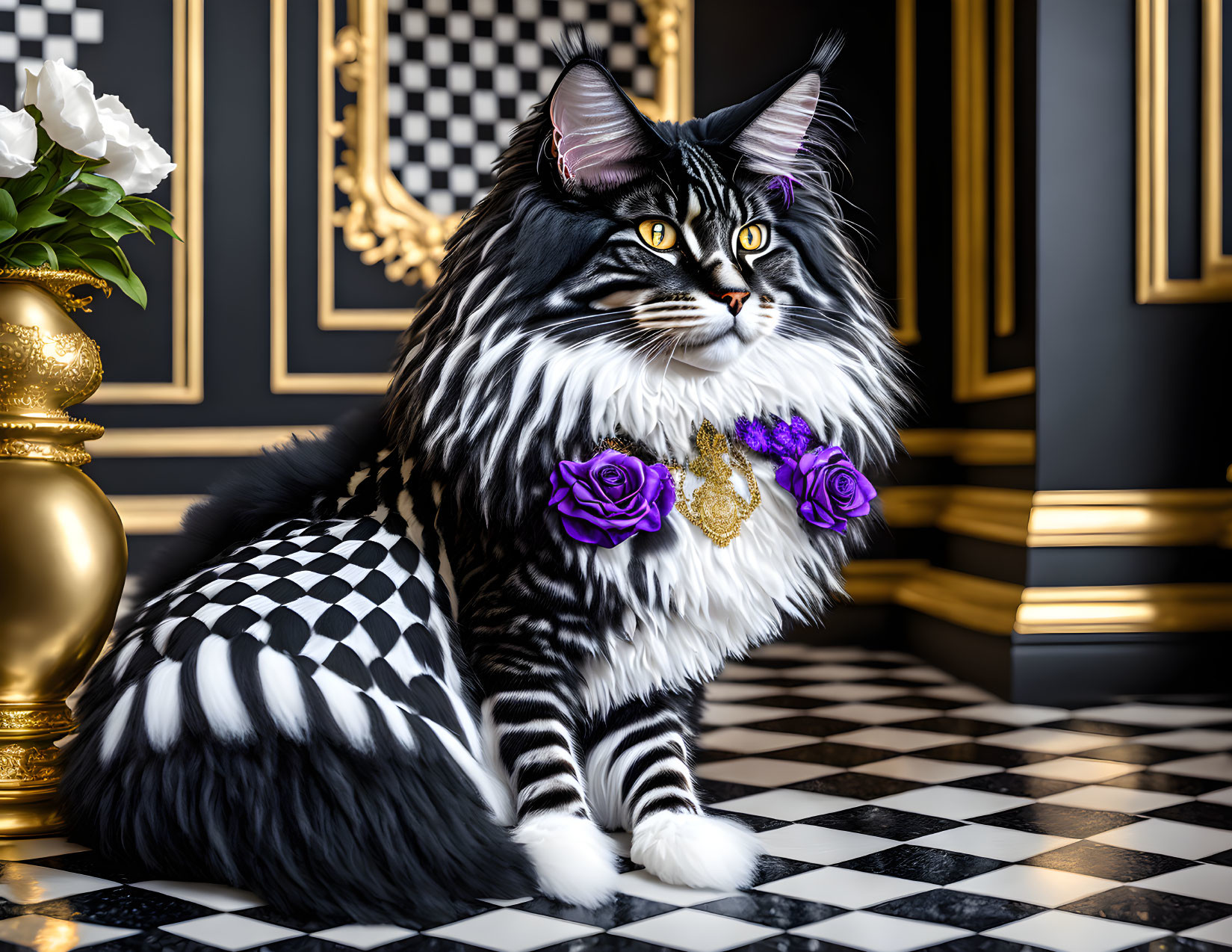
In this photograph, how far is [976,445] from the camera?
271 centimetres

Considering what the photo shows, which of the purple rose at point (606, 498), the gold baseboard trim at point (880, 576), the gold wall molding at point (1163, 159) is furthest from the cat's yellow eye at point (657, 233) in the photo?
the gold baseboard trim at point (880, 576)

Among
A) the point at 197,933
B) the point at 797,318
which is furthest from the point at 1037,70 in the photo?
the point at 197,933

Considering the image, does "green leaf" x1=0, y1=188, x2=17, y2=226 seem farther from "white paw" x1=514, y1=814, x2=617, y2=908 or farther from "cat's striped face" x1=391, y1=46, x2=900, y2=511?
"white paw" x1=514, y1=814, x2=617, y2=908

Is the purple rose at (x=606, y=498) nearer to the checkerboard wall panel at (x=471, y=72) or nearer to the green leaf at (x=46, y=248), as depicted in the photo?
the green leaf at (x=46, y=248)

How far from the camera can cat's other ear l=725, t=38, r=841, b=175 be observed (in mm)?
1211

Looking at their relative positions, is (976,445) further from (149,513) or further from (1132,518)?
(149,513)

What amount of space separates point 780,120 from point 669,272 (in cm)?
23

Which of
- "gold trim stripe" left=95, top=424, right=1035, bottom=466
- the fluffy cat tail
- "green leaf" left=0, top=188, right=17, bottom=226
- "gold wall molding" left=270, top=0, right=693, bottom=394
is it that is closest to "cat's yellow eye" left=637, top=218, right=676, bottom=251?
the fluffy cat tail

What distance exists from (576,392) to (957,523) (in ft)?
5.83

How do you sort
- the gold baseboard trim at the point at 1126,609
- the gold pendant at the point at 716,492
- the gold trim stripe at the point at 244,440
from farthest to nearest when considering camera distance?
the gold trim stripe at the point at 244,440 < the gold baseboard trim at the point at 1126,609 < the gold pendant at the point at 716,492

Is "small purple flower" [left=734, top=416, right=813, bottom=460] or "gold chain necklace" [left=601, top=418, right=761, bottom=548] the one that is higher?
"small purple flower" [left=734, top=416, right=813, bottom=460]

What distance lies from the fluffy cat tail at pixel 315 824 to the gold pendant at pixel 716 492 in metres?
0.40

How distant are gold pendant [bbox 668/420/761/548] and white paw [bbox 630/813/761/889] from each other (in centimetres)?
32

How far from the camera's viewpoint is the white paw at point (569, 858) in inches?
43.3
